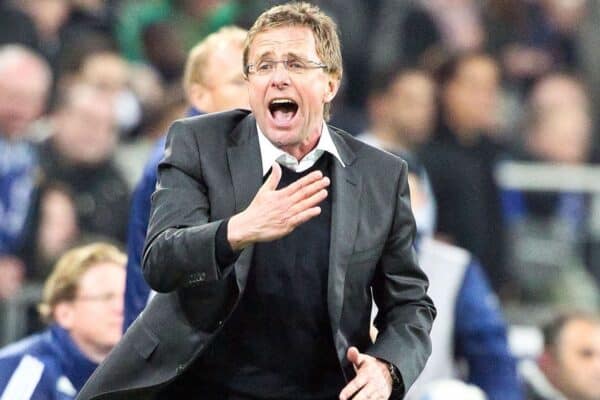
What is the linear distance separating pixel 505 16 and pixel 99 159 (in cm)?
328

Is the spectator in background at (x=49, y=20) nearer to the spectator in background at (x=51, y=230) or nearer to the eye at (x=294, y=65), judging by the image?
the spectator in background at (x=51, y=230)

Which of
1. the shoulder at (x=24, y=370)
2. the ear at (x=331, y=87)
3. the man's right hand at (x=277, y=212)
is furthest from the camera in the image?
the shoulder at (x=24, y=370)

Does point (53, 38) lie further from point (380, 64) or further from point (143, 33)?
point (380, 64)

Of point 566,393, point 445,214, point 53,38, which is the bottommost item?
point 566,393

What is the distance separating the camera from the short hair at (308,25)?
12.7 feet

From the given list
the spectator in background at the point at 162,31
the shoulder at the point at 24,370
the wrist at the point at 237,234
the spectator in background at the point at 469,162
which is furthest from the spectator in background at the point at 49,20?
the wrist at the point at 237,234

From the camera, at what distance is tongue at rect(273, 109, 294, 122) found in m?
3.87

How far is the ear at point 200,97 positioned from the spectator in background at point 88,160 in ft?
9.77

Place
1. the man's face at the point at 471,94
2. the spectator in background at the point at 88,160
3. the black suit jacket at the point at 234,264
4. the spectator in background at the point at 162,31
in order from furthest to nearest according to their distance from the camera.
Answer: the spectator in background at the point at 162,31
the man's face at the point at 471,94
the spectator in background at the point at 88,160
the black suit jacket at the point at 234,264

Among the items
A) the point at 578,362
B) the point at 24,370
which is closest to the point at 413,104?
the point at 578,362

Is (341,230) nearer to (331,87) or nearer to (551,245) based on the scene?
(331,87)

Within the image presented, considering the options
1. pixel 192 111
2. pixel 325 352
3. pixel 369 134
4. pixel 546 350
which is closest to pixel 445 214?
pixel 369 134

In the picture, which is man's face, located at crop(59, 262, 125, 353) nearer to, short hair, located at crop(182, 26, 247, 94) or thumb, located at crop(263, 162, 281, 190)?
short hair, located at crop(182, 26, 247, 94)

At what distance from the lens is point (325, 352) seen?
156 inches
